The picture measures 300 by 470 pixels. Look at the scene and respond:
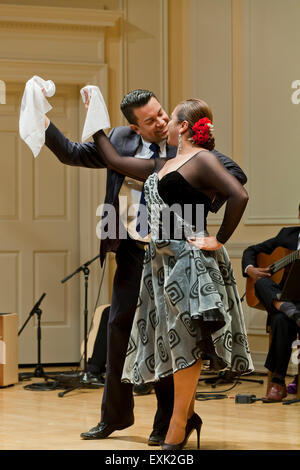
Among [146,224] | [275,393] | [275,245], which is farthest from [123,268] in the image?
[275,245]

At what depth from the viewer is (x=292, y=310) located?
4906mm

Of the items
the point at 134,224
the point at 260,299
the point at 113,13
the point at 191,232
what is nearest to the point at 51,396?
the point at 260,299

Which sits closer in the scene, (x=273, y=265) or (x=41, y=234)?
(x=273, y=265)

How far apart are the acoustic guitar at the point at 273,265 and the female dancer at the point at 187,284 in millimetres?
2089

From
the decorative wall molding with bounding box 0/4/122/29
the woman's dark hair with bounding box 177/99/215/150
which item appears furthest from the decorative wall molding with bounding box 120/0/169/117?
the woman's dark hair with bounding box 177/99/215/150

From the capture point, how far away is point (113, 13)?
6234mm

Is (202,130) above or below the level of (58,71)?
below

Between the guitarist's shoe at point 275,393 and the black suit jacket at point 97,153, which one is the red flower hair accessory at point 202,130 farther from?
the guitarist's shoe at point 275,393

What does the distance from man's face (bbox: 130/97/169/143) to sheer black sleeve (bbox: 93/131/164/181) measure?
0.37 ft

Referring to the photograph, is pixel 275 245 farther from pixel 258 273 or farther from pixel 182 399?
pixel 182 399

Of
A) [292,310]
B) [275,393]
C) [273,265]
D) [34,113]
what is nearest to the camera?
[34,113]

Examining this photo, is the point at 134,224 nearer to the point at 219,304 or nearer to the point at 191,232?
the point at 191,232

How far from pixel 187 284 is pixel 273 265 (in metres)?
2.36

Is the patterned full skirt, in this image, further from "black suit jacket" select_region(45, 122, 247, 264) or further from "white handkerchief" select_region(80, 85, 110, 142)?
"white handkerchief" select_region(80, 85, 110, 142)
